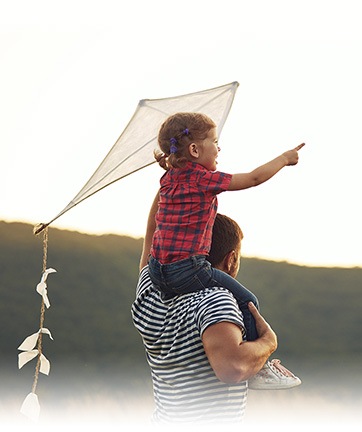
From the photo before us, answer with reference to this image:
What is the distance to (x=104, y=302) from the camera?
6.57 meters

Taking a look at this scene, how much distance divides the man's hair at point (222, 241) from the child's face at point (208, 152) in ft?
0.60

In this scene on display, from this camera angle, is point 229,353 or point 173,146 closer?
point 229,353

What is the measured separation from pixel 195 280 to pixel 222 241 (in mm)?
193

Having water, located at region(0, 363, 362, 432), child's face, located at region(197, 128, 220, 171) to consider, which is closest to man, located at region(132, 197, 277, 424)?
child's face, located at region(197, 128, 220, 171)

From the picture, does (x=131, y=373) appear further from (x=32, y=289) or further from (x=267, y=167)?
(x=267, y=167)

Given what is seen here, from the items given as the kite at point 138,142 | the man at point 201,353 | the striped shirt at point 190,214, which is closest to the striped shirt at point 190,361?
the man at point 201,353

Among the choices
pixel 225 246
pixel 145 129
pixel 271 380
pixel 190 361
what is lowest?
pixel 271 380

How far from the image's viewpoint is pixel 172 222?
5.19 feet

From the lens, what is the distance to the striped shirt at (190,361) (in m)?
1.43

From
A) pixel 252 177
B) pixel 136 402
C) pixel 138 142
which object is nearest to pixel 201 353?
pixel 252 177

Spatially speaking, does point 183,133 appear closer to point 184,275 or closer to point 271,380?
point 184,275

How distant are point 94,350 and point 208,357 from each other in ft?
17.3

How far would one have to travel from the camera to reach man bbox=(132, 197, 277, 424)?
4.47 feet

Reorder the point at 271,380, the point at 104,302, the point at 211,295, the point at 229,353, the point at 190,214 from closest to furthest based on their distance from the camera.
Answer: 1. the point at 229,353
2. the point at 211,295
3. the point at 190,214
4. the point at 271,380
5. the point at 104,302
